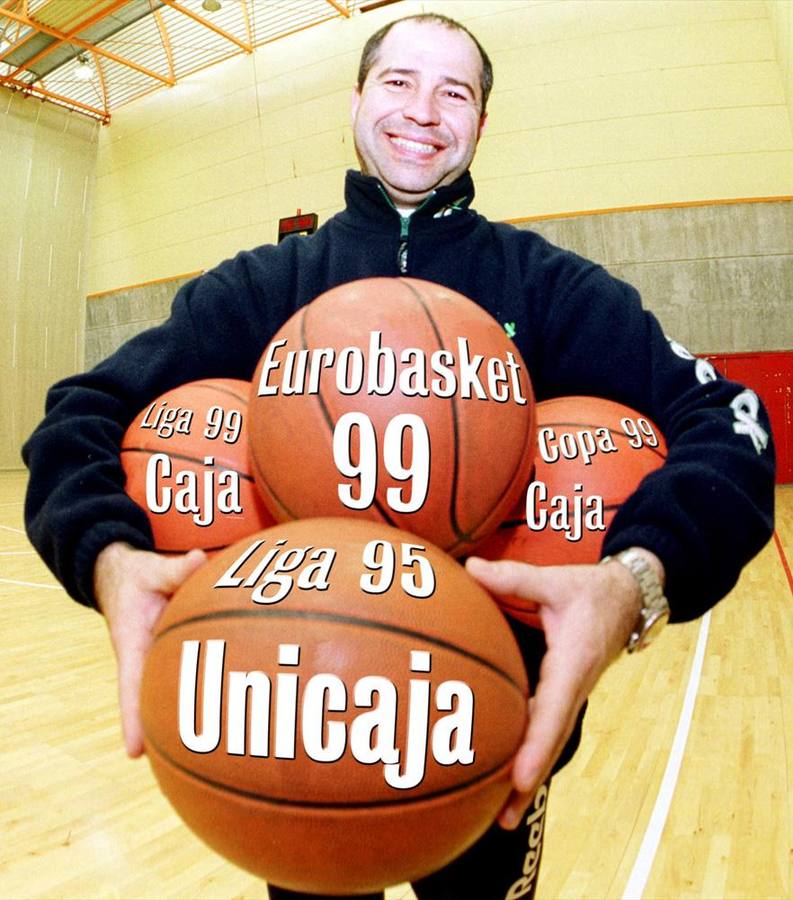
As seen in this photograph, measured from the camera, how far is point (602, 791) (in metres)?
2.00

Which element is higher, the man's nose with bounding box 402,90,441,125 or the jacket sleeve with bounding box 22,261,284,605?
the man's nose with bounding box 402,90,441,125

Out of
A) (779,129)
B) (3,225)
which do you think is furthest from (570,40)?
(3,225)

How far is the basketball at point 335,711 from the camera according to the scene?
52cm

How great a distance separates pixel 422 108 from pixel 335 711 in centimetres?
76

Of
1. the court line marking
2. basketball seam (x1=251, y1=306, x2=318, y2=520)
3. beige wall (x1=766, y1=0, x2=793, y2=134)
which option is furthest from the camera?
beige wall (x1=766, y1=0, x2=793, y2=134)

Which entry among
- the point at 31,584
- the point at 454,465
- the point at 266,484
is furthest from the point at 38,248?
the point at 454,465

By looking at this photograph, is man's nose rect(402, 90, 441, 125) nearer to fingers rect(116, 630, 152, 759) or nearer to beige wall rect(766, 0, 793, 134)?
fingers rect(116, 630, 152, 759)

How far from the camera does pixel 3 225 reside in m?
9.51

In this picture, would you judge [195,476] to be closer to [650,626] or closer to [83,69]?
[650,626]

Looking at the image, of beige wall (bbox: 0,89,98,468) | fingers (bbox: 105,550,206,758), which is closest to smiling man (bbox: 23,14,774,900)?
fingers (bbox: 105,550,206,758)

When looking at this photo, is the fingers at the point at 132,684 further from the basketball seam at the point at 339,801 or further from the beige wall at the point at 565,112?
the beige wall at the point at 565,112

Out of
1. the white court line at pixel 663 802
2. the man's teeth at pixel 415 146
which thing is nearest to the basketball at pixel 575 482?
the man's teeth at pixel 415 146

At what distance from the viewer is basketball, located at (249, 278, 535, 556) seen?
68 cm

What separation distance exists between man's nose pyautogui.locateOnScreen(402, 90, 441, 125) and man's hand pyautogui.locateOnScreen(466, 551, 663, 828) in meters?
0.62
